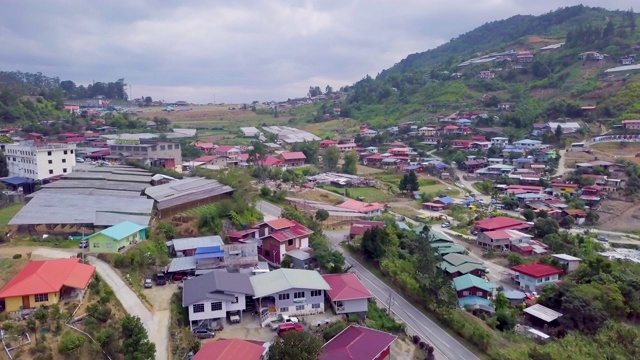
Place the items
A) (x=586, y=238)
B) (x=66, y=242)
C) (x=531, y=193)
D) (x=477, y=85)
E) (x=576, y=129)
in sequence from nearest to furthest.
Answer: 1. (x=66, y=242)
2. (x=586, y=238)
3. (x=531, y=193)
4. (x=576, y=129)
5. (x=477, y=85)

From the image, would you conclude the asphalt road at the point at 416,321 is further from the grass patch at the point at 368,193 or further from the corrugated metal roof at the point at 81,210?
the grass patch at the point at 368,193

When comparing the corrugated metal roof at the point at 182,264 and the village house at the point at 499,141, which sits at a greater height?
the village house at the point at 499,141

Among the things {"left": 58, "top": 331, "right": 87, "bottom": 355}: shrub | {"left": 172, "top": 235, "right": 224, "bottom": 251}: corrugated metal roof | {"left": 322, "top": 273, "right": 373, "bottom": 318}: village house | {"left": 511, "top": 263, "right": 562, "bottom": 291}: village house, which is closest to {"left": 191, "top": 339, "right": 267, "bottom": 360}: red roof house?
{"left": 58, "top": 331, "right": 87, "bottom": 355}: shrub

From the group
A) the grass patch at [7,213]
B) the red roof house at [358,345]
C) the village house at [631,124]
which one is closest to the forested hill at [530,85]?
the village house at [631,124]

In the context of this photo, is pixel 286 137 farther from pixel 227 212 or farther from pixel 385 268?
Answer: pixel 385 268

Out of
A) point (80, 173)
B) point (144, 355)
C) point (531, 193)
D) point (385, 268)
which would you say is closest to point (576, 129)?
point (531, 193)

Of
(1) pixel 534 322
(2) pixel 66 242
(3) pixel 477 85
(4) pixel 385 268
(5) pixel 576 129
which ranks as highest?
(3) pixel 477 85

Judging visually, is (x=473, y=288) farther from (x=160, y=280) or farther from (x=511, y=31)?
(x=511, y=31)
